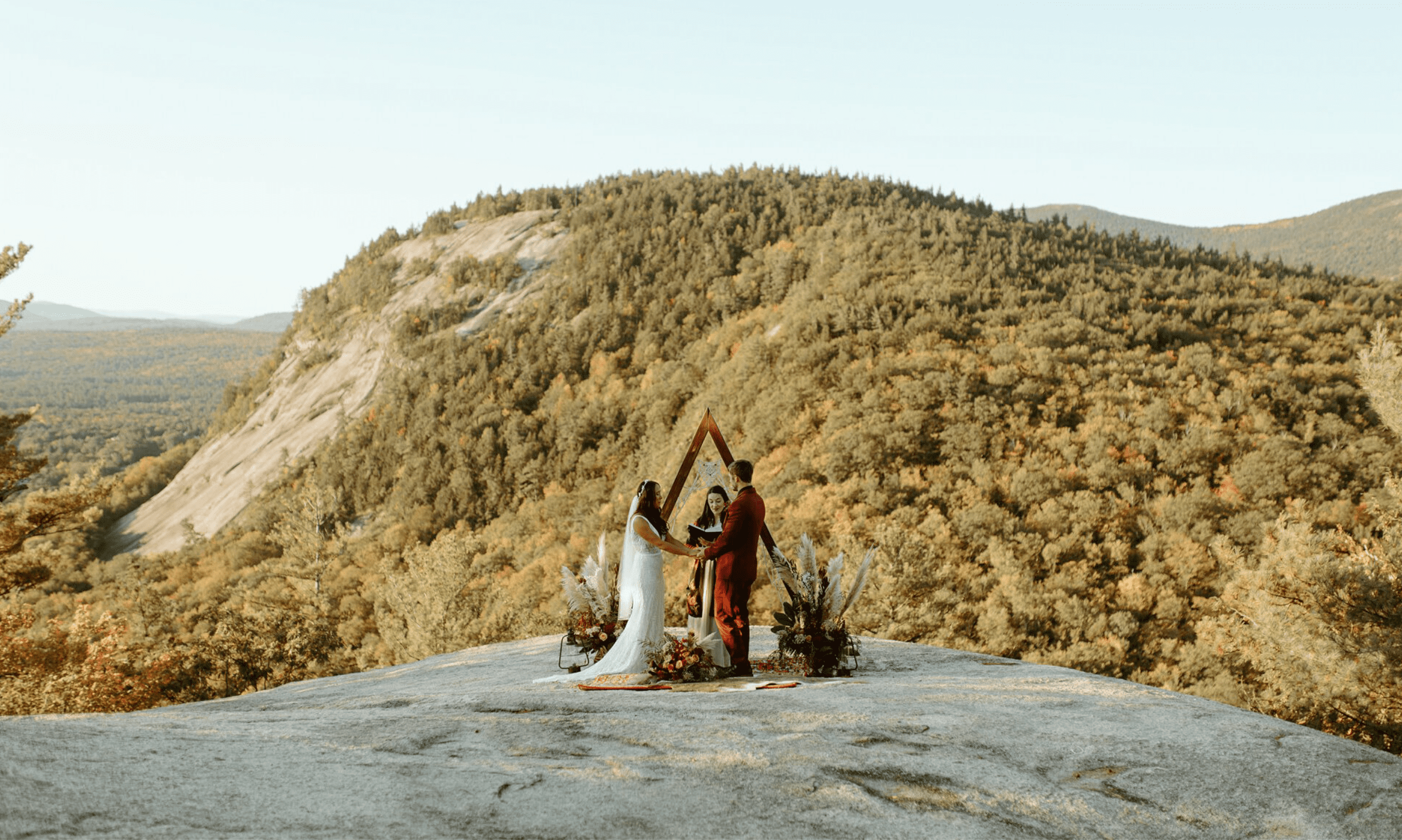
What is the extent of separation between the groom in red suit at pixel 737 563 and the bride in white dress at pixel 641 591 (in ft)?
1.76

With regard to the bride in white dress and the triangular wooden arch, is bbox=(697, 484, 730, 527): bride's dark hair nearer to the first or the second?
the triangular wooden arch

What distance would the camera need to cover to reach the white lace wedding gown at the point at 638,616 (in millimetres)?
9164

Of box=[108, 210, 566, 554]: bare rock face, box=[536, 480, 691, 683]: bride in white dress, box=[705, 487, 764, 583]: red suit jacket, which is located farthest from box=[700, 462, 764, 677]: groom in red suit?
box=[108, 210, 566, 554]: bare rock face

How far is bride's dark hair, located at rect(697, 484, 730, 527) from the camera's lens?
9445mm

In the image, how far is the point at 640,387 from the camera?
46219mm

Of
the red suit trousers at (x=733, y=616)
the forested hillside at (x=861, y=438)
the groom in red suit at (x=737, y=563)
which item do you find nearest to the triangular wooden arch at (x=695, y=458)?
the groom in red suit at (x=737, y=563)

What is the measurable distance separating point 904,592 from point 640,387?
90.9 ft

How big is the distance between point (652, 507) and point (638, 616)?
4.43 ft

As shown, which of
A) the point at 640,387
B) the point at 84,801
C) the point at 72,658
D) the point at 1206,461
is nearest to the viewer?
the point at 84,801

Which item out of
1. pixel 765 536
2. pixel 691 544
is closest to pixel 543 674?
pixel 691 544

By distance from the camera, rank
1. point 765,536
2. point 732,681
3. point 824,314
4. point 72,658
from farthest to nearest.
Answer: point 824,314, point 72,658, point 765,536, point 732,681

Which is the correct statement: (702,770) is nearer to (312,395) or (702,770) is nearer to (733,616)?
(733,616)

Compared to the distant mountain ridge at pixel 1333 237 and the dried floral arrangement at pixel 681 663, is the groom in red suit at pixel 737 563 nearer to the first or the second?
the dried floral arrangement at pixel 681 663

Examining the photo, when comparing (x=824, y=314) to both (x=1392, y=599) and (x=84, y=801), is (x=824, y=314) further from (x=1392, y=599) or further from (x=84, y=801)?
(x=84, y=801)
